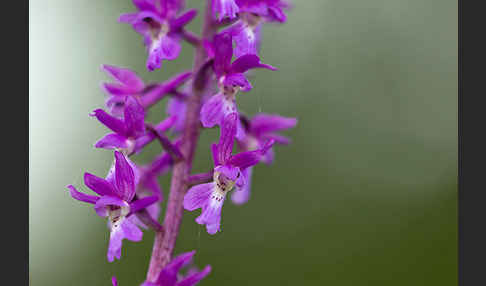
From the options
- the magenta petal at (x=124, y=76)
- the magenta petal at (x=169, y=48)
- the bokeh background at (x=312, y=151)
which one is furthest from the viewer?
the bokeh background at (x=312, y=151)

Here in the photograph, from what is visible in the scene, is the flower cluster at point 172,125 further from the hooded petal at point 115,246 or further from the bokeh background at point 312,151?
the bokeh background at point 312,151

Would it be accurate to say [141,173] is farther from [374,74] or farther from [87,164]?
[374,74]

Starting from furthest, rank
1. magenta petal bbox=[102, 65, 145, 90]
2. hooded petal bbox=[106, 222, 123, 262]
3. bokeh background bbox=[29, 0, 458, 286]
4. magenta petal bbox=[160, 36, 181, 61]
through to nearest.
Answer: bokeh background bbox=[29, 0, 458, 286]
magenta petal bbox=[102, 65, 145, 90]
magenta petal bbox=[160, 36, 181, 61]
hooded petal bbox=[106, 222, 123, 262]

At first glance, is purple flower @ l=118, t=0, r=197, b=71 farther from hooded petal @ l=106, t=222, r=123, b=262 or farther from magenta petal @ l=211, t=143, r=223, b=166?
hooded petal @ l=106, t=222, r=123, b=262

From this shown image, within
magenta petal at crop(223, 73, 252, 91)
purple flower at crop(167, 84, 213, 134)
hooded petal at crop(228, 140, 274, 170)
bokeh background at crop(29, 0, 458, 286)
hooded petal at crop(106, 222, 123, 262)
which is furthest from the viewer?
bokeh background at crop(29, 0, 458, 286)

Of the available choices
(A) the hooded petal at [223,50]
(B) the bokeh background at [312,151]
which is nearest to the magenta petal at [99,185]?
Answer: (A) the hooded petal at [223,50]

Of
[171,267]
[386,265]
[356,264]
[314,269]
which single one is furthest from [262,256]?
[171,267]

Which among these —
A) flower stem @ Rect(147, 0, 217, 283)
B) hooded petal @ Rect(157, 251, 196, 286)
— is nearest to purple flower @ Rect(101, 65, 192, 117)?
flower stem @ Rect(147, 0, 217, 283)
